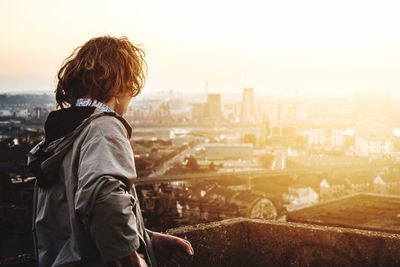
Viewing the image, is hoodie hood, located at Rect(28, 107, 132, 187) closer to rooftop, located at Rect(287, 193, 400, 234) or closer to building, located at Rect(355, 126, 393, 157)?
rooftop, located at Rect(287, 193, 400, 234)

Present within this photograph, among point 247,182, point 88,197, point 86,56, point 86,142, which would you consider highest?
point 86,56

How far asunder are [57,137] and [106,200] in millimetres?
258

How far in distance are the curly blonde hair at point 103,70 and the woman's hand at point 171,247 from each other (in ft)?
1.53

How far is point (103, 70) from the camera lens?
4.00ft

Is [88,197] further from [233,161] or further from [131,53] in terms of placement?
Result: [233,161]

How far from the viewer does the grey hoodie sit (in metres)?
1.06

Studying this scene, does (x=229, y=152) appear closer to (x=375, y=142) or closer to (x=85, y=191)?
(x=375, y=142)

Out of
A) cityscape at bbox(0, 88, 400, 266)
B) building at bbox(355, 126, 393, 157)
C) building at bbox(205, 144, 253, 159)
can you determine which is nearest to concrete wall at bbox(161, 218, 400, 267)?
cityscape at bbox(0, 88, 400, 266)

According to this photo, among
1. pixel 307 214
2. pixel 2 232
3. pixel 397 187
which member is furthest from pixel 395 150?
pixel 2 232

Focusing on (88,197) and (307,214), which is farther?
(307,214)

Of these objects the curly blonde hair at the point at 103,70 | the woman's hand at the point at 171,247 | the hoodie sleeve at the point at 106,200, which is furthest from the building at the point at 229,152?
the hoodie sleeve at the point at 106,200

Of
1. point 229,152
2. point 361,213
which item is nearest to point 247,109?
point 229,152

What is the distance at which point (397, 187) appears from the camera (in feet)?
56.4

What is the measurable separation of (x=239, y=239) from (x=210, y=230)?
20cm
